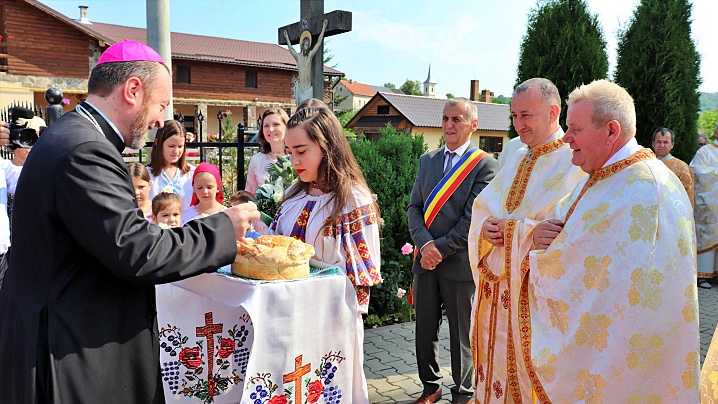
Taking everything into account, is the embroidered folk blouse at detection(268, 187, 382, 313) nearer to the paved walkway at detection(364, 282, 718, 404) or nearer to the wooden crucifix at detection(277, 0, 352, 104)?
the paved walkway at detection(364, 282, 718, 404)

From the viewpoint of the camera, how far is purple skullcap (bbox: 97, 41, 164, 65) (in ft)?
6.44

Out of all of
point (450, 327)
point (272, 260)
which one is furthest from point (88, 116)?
point (450, 327)

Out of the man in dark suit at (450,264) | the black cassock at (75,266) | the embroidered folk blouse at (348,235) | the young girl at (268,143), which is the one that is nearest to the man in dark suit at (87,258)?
the black cassock at (75,266)

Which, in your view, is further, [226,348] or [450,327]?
[450,327]

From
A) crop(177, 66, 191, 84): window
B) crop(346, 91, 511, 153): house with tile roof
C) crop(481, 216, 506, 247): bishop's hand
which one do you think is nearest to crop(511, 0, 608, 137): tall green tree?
crop(481, 216, 506, 247): bishop's hand

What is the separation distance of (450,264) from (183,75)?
3171 centimetres

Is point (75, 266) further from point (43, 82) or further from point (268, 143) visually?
point (43, 82)

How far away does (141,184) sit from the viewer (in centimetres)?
430

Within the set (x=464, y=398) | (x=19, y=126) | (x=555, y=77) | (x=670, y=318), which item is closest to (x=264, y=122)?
(x=19, y=126)

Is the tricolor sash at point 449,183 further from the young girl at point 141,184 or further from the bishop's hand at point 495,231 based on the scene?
the young girl at point 141,184

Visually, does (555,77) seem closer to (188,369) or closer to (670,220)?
(670,220)

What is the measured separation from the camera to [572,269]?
2604 mm

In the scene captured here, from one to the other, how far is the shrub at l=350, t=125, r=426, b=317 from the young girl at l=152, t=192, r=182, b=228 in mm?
2571

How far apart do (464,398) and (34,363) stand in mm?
2919
